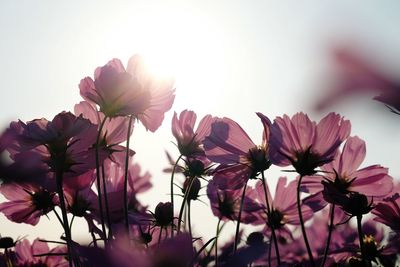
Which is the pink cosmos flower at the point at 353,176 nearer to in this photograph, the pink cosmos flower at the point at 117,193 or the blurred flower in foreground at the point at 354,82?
the pink cosmos flower at the point at 117,193

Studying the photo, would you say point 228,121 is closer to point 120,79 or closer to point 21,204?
point 120,79

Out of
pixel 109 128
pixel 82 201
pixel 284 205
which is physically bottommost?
pixel 284 205

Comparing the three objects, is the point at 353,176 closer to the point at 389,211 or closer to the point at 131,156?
the point at 389,211

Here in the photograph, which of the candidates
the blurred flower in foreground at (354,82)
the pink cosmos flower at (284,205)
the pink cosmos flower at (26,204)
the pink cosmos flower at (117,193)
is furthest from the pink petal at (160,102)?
the blurred flower in foreground at (354,82)

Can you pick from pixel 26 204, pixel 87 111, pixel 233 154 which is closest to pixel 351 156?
pixel 233 154

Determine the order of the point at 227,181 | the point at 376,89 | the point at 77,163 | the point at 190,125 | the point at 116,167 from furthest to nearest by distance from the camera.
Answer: the point at 190,125 < the point at 116,167 < the point at 227,181 < the point at 77,163 < the point at 376,89

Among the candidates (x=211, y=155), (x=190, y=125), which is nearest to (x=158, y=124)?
(x=211, y=155)

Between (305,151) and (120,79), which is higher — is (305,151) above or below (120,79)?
below
